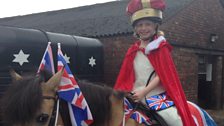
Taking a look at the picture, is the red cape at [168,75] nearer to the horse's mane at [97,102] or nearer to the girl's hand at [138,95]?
the girl's hand at [138,95]

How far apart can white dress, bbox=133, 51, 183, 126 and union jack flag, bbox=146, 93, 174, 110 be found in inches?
1.4

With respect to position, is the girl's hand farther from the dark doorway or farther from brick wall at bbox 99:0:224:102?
the dark doorway

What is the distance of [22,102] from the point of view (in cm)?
206

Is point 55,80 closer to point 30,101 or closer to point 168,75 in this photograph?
point 30,101

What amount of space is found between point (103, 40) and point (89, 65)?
121 centimetres

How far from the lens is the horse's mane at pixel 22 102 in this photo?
2.04 meters

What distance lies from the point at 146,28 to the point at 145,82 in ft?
1.70

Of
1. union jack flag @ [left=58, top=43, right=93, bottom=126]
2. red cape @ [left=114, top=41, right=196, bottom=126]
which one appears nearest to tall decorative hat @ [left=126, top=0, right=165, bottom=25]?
red cape @ [left=114, top=41, right=196, bottom=126]

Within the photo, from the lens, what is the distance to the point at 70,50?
290 inches

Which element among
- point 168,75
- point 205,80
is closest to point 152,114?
point 168,75

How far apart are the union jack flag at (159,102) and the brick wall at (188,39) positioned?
5294mm

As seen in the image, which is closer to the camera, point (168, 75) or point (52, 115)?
point (52, 115)

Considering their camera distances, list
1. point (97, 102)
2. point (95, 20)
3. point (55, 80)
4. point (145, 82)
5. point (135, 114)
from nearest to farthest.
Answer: point (55, 80) < point (97, 102) < point (135, 114) < point (145, 82) < point (95, 20)

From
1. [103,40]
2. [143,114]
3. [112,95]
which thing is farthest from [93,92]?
[103,40]
